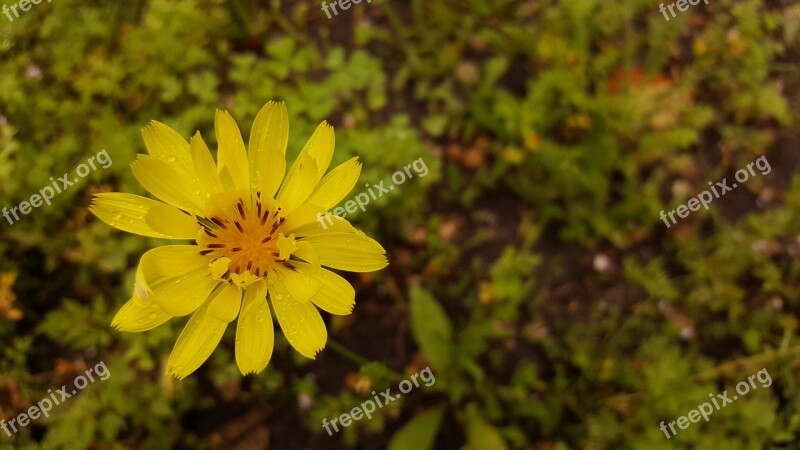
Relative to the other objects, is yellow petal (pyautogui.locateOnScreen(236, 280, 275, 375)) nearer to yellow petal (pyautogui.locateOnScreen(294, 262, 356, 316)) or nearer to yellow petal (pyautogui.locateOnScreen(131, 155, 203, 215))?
yellow petal (pyautogui.locateOnScreen(294, 262, 356, 316))

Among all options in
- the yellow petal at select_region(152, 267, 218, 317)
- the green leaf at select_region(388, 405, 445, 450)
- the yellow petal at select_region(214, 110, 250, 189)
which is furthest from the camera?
the green leaf at select_region(388, 405, 445, 450)

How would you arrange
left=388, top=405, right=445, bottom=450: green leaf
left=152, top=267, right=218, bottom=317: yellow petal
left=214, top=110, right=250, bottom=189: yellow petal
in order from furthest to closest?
1. left=388, top=405, right=445, bottom=450: green leaf
2. left=214, top=110, right=250, bottom=189: yellow petal
3. left=152, top=267, right=218, bottom=317: yellow petal

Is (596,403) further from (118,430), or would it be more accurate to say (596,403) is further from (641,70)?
(118,430)

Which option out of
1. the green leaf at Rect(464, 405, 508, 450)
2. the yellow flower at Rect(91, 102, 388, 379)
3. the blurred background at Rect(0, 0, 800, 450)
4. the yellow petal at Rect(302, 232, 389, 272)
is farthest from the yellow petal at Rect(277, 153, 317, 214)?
Result: the green leaf at Rect(464, 405, 508, 450)

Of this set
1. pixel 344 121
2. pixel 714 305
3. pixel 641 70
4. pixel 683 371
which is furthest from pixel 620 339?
pixel 344 121

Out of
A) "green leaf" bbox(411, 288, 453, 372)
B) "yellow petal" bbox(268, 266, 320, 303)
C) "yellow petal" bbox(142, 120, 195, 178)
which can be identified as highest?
"yellow petal" bbox(142, 120, 195, 178)

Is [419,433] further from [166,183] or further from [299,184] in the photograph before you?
[166,183]

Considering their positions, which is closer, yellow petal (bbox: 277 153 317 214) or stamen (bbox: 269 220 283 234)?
yellow petal (bbox: 277 153 317 214)
